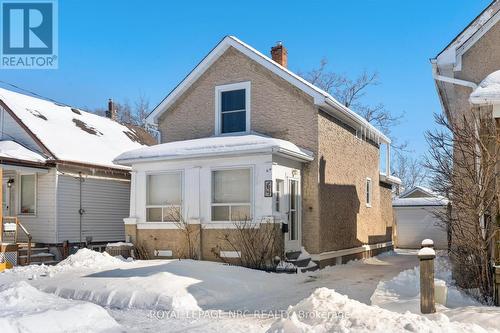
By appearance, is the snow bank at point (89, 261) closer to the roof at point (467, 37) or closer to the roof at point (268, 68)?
the roof at point (268, 68)

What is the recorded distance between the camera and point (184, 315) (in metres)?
8.48

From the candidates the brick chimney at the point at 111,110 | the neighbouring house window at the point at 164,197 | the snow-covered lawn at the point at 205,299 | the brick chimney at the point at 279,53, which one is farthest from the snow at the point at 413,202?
the brick chimney at the point at 111,110

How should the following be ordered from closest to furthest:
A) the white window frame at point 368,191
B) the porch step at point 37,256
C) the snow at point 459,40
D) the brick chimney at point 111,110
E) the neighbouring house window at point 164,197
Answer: the snow at point 459,40 < the neighbouring house window at point 164,197 < the porch step at point 37,256 < the white window frame at point 368,191 < the brick chimney at point 111,110

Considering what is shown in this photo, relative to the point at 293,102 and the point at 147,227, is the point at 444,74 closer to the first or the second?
the point at 293,102

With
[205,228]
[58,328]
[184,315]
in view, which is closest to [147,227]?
Answer: [205,228]

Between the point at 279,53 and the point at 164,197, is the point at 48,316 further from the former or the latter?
the point at 279,53

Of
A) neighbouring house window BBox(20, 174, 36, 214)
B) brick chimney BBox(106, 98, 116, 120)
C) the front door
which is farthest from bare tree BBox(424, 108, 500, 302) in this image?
brick chimney BBox(106, 98, 116, 120)

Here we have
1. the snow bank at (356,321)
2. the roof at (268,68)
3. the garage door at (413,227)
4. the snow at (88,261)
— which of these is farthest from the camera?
the garage door at (413,227)

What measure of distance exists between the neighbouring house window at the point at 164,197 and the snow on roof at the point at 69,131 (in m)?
4.52

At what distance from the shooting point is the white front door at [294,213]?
14.6 meters

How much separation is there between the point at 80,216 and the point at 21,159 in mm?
3315

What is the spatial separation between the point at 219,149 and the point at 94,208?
26.7 ft

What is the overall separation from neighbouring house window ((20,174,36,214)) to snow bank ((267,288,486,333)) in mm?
14194

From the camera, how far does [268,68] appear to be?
52.7ft
